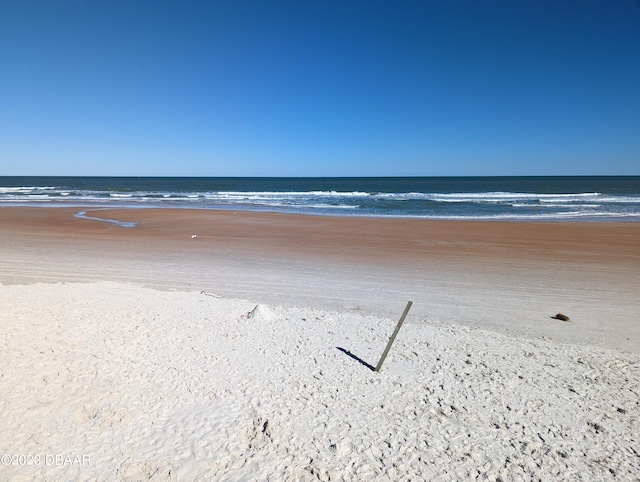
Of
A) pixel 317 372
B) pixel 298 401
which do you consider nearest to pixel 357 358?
pixel 317 372

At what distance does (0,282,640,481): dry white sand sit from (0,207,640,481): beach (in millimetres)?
23

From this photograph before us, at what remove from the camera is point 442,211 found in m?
30.9

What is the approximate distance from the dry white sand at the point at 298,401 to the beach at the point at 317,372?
0.07ft

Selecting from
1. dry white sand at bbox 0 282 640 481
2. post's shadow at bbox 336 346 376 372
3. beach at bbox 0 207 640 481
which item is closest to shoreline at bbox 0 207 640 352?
beach at bbox 0 207 640 481

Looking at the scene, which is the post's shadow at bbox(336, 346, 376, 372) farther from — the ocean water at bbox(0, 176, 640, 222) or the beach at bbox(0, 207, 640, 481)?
the ocean water at bbox(0, 176, 640, 222)

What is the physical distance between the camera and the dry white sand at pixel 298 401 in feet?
13.2

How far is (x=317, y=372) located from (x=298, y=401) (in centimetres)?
78

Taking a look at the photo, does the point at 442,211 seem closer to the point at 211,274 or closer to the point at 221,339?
the point at 211,274

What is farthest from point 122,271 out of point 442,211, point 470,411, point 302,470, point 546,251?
point 442,211

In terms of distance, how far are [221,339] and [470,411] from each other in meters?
4.07

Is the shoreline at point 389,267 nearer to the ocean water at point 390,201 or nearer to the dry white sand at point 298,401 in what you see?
the dry white sand at point 298,401

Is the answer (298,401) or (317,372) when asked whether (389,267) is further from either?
(298,401)

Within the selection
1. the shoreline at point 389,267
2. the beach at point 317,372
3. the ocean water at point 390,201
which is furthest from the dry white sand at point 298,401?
the ocean water at point 390,201

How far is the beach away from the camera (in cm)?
411
